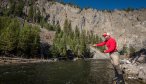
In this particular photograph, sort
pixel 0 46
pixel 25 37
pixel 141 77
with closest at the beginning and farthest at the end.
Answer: pixel 141 77 → pixel 0 46 → pixel 25 37

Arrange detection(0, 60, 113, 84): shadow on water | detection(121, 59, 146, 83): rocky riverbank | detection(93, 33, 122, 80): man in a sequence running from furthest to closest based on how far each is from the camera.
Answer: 1. detection(0, 60, 113, 84): shadow on water
2. detection(121, 59, 146, 83): rocky riverbank
3. detection(93, 33, 122, 80): man

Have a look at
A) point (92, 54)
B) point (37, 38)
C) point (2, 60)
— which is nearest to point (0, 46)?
point (2, 60)

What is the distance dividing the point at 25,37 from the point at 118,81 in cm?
8747

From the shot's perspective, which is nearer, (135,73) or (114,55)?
(114,55)

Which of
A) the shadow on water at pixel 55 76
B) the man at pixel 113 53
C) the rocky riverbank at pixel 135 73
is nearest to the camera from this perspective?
the man at pixel 113 53

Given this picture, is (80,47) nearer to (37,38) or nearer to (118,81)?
(37,38)

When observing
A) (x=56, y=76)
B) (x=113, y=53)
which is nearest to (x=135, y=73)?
(x=56, y=76)

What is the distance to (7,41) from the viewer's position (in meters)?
91.7

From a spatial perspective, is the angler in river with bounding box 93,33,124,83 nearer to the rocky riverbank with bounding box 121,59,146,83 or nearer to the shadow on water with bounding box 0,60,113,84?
the rocky riverbank with bounding box 121,59,146,83

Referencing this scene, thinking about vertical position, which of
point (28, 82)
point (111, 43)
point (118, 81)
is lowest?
point (28, 82)

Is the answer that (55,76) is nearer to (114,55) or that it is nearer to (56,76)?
(56,76)

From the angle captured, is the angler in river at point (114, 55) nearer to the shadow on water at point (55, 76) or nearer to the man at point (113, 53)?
the man at point (113, 53)

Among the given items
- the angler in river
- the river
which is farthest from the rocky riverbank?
the angler in river

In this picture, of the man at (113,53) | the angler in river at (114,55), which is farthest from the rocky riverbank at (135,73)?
the man at (113,53)
